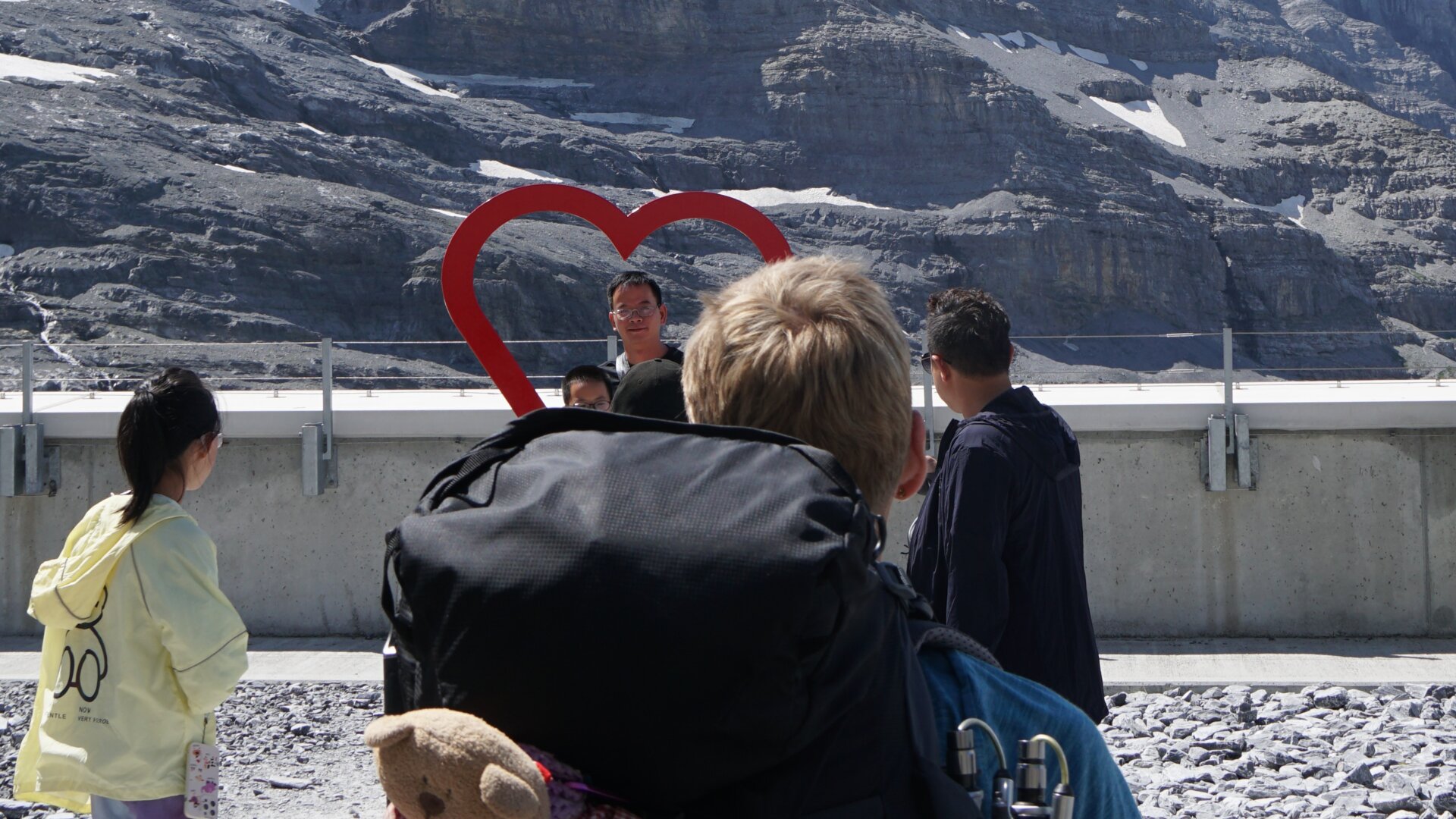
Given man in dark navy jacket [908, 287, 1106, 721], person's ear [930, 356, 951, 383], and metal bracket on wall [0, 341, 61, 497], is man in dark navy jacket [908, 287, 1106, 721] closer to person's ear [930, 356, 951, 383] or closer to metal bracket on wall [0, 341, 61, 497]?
person's ear [930, 356, 951, 383]

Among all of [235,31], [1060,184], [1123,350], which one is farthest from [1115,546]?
[235,31]

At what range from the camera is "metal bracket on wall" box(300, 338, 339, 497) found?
8.73 metres

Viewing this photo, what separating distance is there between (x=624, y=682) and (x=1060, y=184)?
78.3m

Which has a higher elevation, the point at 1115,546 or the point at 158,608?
the point at 158,608

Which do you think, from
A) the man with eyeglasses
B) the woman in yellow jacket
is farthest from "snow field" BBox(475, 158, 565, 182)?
the woman in yellow jacket

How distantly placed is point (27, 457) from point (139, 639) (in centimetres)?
680

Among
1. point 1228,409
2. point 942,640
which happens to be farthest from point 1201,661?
point 942,640

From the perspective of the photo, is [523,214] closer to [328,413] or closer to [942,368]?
[328,413]

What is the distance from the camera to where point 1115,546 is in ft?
28.0

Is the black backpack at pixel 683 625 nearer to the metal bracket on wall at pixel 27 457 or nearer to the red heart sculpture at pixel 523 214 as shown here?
the red heart sculpture at pixel 523 214

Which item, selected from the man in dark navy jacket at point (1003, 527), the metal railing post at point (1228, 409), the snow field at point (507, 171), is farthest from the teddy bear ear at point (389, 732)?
the snow field at point (507, 171)

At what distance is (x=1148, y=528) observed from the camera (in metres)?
8.52

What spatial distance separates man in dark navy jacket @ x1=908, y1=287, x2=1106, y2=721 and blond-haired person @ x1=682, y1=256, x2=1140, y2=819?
1365 mm

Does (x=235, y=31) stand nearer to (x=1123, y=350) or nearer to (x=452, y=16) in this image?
(x=452, y=16)
